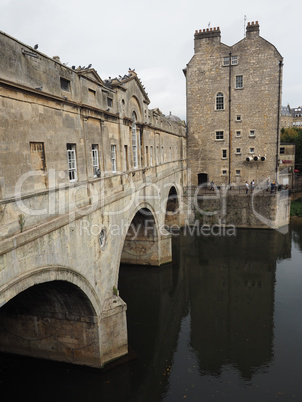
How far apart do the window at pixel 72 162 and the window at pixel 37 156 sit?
53.5 inches

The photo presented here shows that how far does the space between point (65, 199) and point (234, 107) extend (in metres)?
26.0

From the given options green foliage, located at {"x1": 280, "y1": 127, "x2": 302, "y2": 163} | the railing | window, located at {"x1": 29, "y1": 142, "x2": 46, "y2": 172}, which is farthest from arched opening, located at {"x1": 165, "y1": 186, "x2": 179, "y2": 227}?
green foliage, located at {"x1": 280, "y1": 127, "x2": 302, "y2": 163}

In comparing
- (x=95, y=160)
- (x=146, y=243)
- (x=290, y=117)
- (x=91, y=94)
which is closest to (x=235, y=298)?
(x=146, y=243)

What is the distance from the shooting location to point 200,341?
13289mm

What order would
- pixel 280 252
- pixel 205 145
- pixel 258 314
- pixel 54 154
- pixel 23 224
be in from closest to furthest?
pixel 23 224 → pixel 54 154 → pixel 258 314 → pixel 280 252 → pixel 205 145

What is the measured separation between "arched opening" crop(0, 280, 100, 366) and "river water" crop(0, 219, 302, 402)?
546mm

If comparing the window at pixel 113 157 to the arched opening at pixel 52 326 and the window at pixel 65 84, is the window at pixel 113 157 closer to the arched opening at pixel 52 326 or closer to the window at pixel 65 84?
the window at pixel 65 84

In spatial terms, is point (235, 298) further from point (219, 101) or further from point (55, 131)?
point (219, 101)

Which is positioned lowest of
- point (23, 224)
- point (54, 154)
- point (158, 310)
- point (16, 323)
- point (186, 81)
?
point (158, 310)

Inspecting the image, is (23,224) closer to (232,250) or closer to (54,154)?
(54,154)

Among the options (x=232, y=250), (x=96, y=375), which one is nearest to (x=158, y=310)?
(x=96, y=375)

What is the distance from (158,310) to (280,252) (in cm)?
1194

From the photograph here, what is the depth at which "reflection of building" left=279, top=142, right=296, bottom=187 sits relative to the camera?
33.1m

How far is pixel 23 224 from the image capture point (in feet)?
21.6
